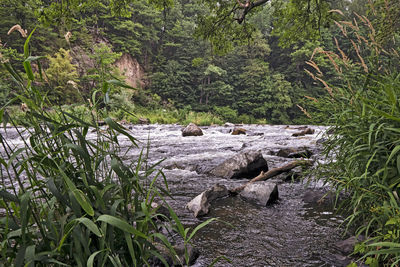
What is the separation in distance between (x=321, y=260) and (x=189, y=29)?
111 ft

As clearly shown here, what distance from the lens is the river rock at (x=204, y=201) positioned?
2.60m

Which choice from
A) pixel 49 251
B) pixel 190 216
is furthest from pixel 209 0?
pixel 49 251

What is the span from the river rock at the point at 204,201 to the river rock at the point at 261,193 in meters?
0.30

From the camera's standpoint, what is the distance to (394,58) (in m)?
1.96

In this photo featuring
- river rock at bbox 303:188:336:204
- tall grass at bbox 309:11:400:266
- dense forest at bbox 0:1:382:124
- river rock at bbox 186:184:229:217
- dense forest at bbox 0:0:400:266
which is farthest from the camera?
dense forest at bbox 0:1:382:124

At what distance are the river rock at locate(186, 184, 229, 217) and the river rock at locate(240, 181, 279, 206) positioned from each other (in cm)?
30

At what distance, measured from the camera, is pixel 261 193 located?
299cm

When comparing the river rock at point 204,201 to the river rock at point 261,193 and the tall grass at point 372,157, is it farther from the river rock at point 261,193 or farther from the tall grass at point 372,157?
the tall grass at point 372,157

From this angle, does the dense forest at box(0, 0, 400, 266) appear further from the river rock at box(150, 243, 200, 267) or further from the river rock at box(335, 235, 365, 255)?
the river rock at box(150, 243, 200, 267)

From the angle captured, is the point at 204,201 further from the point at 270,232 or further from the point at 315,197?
the point at 315,197

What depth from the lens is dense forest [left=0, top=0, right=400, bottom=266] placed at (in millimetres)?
1016

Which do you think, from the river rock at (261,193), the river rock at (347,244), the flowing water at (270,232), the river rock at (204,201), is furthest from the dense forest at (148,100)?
the river rock at (204,201)

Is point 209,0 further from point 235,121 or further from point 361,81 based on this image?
point 235,121

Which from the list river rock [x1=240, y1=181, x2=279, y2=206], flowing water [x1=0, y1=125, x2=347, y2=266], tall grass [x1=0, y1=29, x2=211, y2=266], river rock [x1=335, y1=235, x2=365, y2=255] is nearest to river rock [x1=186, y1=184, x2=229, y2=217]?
flowing water [x1=0, y1=125, x2=347, y2=266]
